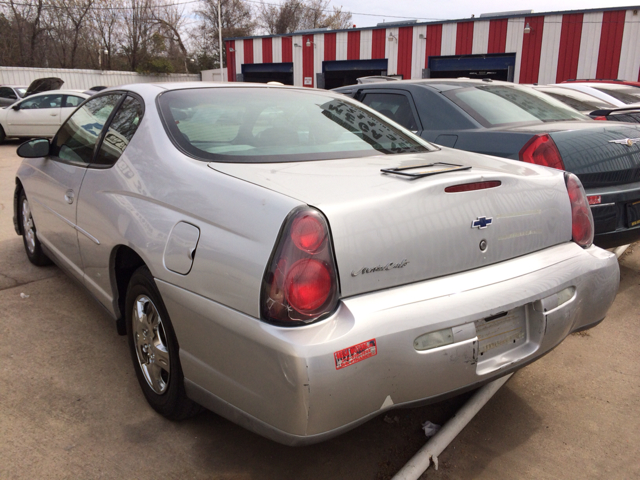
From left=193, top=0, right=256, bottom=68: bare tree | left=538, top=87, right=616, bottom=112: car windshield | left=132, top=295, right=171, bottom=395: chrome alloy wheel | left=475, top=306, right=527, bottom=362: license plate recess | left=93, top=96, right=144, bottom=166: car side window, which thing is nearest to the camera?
left=475, top=306, right=527, bottom=362: license plate recess

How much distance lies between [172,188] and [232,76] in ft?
94.8

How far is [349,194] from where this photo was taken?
1.92 metres

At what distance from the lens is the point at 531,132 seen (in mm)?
3920

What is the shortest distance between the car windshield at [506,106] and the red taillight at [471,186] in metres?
2.32

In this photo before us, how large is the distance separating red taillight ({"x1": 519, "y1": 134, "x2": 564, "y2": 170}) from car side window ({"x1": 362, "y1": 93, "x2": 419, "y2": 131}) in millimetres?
1187

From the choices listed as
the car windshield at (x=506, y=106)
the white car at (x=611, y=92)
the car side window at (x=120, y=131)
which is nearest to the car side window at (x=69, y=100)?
the white car at (x=611, y=92)

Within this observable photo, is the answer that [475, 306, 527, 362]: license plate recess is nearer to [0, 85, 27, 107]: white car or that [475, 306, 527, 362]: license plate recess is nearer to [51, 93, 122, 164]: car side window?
[51, 93, 122, 164]: car side window

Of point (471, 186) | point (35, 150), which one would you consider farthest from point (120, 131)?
point (471, 186)

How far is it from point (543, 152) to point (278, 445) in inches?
106

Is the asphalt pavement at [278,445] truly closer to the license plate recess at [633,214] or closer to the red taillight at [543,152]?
the license plate recess at [633,214]

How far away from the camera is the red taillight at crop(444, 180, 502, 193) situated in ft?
6.79

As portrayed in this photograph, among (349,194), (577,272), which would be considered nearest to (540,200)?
(577,272)

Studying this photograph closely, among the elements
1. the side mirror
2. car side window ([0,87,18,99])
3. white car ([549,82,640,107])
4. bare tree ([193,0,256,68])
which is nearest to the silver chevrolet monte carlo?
the side mirror

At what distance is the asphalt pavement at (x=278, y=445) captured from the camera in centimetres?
222
